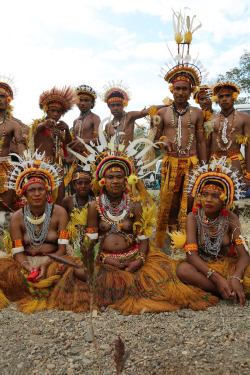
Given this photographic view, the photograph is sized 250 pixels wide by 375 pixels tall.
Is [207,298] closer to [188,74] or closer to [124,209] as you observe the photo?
[124,209]

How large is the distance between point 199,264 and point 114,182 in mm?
1215

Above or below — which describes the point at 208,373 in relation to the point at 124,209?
below

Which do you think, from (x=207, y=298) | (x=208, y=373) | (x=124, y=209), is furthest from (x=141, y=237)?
(x=208, y=373)

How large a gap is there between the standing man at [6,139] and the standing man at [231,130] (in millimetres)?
2816

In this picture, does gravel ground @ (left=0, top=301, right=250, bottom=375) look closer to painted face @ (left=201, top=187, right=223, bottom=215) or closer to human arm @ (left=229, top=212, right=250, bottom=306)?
human arm @ (left=229, top=212, right=250, bottom=306)

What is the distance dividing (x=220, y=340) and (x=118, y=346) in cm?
128

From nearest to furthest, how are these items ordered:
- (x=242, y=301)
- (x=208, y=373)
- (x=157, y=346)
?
(x=208, y=373) → (x=157, y=346) → (x=242, y=301)

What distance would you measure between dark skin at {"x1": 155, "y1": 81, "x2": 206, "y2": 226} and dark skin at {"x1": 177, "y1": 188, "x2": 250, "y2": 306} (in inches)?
45.0

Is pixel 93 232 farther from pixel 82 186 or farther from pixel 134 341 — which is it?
pixel 134 341

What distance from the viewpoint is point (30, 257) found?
143 inches

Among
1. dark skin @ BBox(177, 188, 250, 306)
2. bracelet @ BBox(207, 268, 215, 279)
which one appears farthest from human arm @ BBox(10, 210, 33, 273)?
bracelet @ BBox(207, 268, 215, 279)

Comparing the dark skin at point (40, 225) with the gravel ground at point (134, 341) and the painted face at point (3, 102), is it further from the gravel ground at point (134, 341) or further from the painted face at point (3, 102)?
the painted face at point (3, 102)

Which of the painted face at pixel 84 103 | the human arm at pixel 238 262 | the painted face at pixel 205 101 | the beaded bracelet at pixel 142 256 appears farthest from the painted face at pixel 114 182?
the painted face at pixel 205 101

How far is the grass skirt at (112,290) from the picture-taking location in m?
3.10
